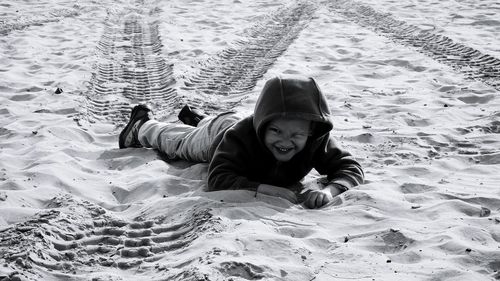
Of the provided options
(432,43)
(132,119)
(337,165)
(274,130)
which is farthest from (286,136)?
(432,43)

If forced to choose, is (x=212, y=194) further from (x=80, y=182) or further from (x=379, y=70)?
(x=379, y=70)

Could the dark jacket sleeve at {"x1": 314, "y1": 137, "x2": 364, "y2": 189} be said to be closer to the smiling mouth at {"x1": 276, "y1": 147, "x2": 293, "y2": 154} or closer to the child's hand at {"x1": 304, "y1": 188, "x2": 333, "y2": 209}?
the child's hand at {"x1": 304, "y1": 188, "x2": 333, "y2": 209}

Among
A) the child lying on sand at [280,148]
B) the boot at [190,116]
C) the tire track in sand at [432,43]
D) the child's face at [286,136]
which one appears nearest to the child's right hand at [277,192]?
the child lying on sand at [280,148]

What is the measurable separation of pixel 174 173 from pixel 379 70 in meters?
3.61

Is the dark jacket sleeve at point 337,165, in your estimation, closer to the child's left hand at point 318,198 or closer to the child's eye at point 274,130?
the child's left hand at point 318,198

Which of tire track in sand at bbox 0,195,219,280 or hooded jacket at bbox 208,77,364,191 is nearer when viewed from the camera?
tire track in sand at bbox 0,195,219,280

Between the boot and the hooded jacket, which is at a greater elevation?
the hooded jacket

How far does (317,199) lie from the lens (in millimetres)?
3436

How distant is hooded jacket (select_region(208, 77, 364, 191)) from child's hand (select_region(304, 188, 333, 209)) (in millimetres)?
221

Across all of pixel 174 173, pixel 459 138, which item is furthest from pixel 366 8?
pixel 174 173

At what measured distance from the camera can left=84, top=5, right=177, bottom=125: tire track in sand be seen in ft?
18.3

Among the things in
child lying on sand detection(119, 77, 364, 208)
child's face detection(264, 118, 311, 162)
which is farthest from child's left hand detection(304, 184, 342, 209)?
child's face detection(264, 118, 311, 162)

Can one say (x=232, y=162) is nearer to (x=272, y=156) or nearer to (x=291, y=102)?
(x=272, y=156)

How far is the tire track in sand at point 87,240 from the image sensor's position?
2.69 m
